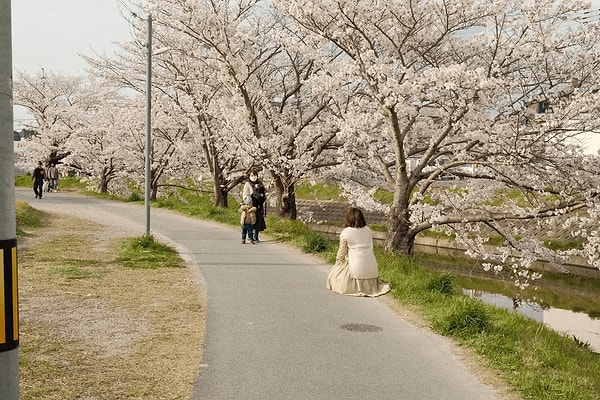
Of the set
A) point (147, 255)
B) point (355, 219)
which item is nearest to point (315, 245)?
point (147, 255)

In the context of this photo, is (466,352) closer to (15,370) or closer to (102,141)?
(15,370)

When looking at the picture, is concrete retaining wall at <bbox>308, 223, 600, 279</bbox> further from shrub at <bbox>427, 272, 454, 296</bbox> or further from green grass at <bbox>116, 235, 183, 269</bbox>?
shrub at <bbox>427, 272, 454, 296</bbox>

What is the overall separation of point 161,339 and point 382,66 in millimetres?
7791

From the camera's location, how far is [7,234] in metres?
2.59

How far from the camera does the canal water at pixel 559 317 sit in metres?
14.9

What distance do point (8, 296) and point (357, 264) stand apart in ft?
24.0

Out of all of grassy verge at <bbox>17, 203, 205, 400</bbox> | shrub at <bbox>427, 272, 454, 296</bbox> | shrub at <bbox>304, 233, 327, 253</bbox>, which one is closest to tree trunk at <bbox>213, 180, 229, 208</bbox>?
grassy verge at <bbox>17, 203, 205, 400</bbox>

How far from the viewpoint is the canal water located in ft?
48.7

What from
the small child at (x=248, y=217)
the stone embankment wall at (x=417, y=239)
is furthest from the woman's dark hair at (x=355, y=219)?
the stone embankment wall at (x=417, y=239)

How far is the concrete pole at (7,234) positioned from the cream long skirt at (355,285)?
727 cm

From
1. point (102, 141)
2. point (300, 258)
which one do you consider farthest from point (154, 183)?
point (300, 258)

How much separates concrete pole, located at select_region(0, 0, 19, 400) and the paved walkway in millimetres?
2662

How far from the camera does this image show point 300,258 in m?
13.1

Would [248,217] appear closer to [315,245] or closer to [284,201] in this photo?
[315,245]
